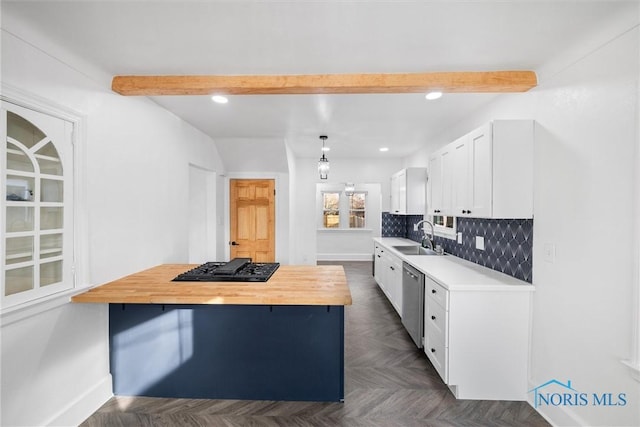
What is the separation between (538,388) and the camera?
7.09 ft

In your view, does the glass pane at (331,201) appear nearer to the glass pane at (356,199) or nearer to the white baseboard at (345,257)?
the glass pane at (356,199)

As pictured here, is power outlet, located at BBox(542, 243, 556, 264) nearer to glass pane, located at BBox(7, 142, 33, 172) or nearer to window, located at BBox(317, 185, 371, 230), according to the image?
glass pane, located at BBox(7, 142, 33, 172)

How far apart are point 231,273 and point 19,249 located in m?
1.28

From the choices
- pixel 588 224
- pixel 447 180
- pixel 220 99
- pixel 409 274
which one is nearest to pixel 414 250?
pixel 409 274

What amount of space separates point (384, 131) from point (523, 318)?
2.74 m

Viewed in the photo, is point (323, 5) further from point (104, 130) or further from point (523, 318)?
point (523, 318)

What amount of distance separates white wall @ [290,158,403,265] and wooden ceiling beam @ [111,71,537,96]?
12.4 feet

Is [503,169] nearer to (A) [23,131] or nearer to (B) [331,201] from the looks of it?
(A) [23,131]

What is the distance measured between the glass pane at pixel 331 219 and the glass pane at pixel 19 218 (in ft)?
22.1

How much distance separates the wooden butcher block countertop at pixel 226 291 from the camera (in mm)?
1949

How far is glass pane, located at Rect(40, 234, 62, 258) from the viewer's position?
72.1 inches

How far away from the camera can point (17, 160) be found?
1675 mm

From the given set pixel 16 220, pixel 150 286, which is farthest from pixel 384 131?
pixel 16 220

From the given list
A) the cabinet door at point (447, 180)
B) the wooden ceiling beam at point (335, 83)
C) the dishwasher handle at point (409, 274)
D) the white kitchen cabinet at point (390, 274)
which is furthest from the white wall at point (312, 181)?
the wooden ceiling beam at point (335, 83)
